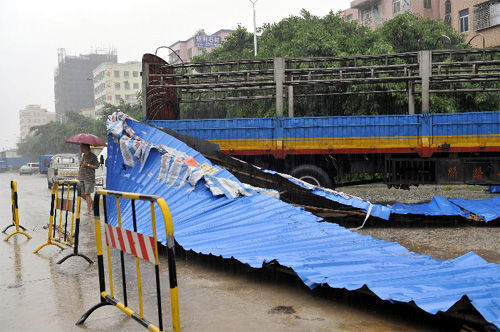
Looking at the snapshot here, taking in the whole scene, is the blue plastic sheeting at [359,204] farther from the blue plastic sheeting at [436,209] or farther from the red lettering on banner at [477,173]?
the red lettering on banner at [477,173]

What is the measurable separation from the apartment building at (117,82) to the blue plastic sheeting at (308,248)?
308 ft

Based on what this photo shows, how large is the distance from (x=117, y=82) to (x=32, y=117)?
98807 millimetres

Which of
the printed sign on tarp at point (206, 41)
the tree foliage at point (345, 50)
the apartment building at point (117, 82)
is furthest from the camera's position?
the apartment building at point (117, 82)

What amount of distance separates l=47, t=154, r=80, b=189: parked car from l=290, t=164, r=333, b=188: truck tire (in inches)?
474

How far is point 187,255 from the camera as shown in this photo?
22.1 ft

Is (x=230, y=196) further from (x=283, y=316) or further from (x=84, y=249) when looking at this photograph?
(x=283, y=316)

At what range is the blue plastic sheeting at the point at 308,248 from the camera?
410 cm

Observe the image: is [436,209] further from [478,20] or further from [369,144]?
[478,20]

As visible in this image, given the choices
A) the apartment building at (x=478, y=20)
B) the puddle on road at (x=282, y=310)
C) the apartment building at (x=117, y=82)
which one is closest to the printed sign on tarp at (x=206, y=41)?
the apartment building at (x=478, y=20)

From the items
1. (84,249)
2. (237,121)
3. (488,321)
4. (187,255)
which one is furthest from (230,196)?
(237,121)

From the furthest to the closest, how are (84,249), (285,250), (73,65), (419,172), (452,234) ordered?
(73,65) < (419,172) < (452,234) < (84,249) < (285,250)

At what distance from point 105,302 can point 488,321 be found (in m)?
3.14

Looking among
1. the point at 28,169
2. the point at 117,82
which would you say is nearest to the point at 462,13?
the point at 28,169

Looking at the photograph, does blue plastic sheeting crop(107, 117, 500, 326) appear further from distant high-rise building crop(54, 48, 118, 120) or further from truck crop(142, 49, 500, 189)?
distant high-rise building crop(54, 48, 118, 120)
